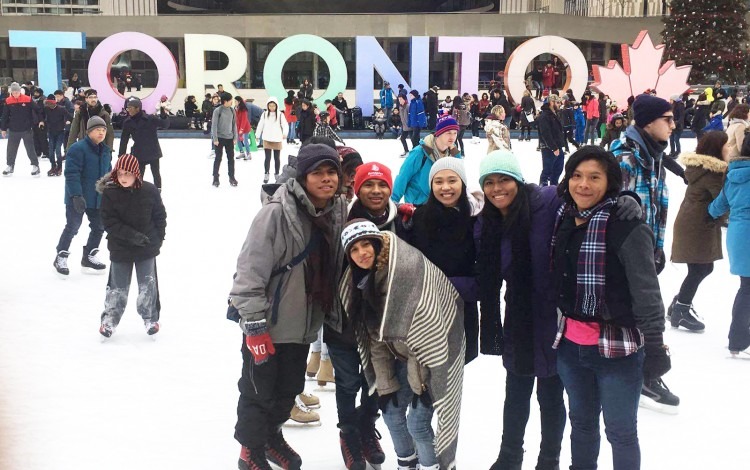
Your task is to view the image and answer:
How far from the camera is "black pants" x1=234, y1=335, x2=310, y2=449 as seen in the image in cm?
303

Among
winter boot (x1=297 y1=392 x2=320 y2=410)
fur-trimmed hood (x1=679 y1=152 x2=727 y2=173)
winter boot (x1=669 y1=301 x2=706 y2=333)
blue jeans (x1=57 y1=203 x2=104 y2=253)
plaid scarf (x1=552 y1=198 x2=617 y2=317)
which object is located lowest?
winter boot (x1=297 y1=392 x2=320 y2=410)

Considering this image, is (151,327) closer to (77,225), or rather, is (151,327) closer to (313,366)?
(313,366)

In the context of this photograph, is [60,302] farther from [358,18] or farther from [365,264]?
[358,18]

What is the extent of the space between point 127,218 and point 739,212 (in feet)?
11.6

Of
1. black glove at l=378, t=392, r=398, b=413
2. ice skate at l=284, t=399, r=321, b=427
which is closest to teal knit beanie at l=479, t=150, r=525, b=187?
black glove at l=378, t=392, r=398, b=413

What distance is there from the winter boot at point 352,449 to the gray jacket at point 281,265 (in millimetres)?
441

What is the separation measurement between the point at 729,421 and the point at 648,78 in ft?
60.2

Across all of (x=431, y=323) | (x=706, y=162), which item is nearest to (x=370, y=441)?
(x=431, y=323)

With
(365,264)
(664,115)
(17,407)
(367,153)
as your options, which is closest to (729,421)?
(664,115)

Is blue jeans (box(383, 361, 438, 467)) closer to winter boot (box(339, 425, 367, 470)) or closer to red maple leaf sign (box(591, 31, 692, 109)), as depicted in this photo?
winter boot (box(339, 425, 367, 470))

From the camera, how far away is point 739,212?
4438 mm

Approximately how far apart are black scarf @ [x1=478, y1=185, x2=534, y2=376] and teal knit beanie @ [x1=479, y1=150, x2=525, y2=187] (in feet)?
0.22

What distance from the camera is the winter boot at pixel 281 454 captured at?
10.5 feet

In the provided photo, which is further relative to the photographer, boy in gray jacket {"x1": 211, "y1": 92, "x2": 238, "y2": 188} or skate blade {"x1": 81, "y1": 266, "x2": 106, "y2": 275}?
boy in gray jacket {"x1": 211, "y1": 92, "x2": 238, "y2": 188}
